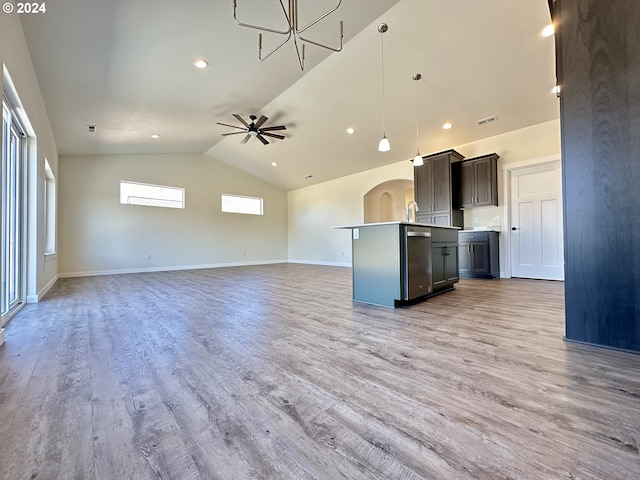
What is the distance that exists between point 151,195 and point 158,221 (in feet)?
2.37

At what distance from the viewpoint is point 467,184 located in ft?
18.5

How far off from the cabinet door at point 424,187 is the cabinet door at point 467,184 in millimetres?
609

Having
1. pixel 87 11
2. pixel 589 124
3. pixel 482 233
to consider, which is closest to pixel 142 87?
pixel 87 11

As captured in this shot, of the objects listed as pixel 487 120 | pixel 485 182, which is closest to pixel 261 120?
pixel 487 120

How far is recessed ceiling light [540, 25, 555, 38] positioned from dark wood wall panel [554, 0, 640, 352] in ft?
5.77

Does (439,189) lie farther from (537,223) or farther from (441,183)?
(537,223)

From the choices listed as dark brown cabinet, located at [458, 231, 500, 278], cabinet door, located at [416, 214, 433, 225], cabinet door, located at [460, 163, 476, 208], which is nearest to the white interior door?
dark brown cabinet, located at [458, 231, 500, 278]

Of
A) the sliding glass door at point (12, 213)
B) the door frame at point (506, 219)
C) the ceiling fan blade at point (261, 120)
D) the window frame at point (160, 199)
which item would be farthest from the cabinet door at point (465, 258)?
the window frame at point (160, 199)

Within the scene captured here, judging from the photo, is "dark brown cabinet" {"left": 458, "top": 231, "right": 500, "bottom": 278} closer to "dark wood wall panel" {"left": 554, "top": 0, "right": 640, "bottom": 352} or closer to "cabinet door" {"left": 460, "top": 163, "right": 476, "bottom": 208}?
"cabinet door" {"left": 460, "top": 163, "right": 476, "bottom": 208}

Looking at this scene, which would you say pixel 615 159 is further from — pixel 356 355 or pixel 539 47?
pixel 539 47

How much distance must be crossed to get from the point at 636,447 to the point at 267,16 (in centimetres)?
430

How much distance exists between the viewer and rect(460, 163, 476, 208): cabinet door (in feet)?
18.3

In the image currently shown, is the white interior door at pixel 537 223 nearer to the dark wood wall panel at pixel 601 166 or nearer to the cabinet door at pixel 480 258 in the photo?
the cabinet door at pixel 480 258

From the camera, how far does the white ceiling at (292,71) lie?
9.74ft
